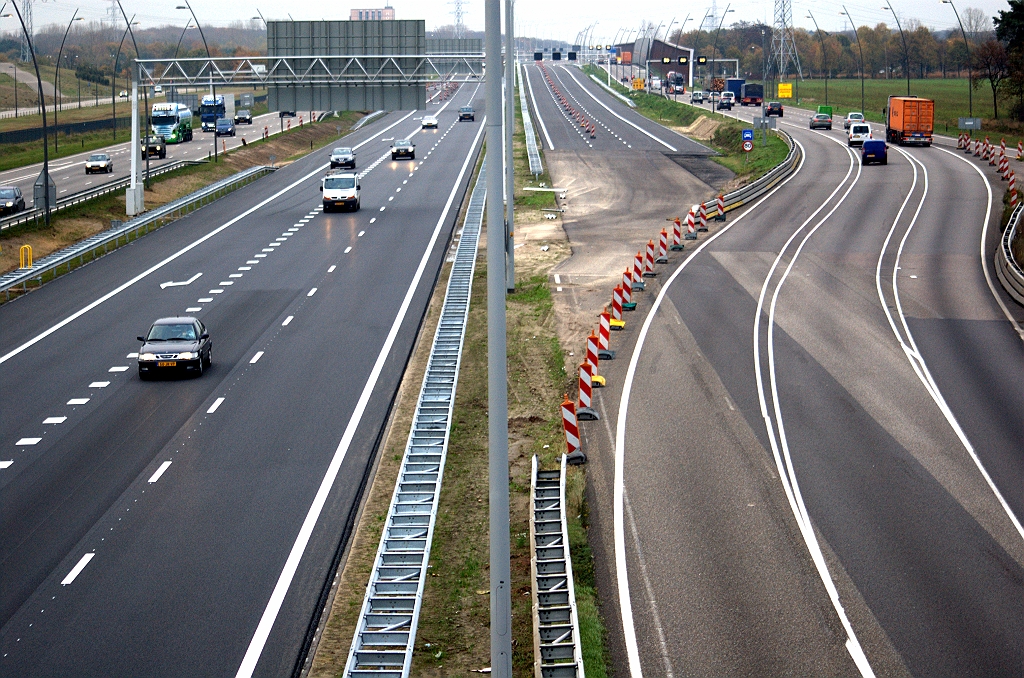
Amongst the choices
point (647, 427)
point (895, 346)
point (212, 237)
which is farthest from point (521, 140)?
point (647, 427)

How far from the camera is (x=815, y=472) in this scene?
22125mm

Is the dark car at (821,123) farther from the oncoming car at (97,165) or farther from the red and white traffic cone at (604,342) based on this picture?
the red and white traffic cone at (604,342)

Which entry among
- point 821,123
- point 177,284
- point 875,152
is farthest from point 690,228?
point 821,123

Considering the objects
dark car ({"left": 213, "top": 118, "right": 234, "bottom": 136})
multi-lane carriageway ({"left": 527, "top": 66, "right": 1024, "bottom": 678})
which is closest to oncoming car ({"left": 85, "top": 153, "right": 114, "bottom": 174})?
dark car ({"left": 213, "top": 118, "right": 234, "bottom": 136})

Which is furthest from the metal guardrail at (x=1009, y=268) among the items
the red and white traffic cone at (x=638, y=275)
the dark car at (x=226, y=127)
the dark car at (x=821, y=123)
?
the dark car at (x=226, y=127)

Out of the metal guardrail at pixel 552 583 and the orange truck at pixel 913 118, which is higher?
the orange truck at pixel 913 118

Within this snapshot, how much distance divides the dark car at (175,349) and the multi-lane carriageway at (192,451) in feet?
1.66

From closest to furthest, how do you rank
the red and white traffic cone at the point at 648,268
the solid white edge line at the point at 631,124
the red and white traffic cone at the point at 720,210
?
the red and white traffic cone at the point at 648,268, the red and white traffic cone at the point at 720,210, the solid white edge line at the point at 631,124

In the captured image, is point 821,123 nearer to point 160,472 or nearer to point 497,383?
point 160,472

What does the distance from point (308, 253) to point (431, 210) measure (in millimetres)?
13650

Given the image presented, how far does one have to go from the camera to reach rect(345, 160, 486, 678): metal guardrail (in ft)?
48.8

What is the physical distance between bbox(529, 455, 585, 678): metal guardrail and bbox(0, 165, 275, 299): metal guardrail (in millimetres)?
26460

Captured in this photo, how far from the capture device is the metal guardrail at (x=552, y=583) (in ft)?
45.8

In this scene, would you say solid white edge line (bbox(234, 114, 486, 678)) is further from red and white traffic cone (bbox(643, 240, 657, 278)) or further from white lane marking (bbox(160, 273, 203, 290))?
white lane marking (bbox(160, 273, 203, 290))
